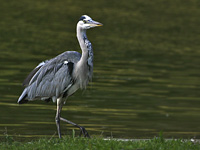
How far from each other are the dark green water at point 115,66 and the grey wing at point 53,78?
1.37 metres

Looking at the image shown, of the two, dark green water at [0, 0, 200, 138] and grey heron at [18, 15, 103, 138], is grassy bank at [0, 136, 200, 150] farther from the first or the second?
dark green water at [0, 0, 200, 138]

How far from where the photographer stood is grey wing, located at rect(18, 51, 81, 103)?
486 inches

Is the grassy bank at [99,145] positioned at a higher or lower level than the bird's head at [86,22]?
lower

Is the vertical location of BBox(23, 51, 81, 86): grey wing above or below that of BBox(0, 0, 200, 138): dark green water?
above

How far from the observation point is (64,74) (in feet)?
40.5

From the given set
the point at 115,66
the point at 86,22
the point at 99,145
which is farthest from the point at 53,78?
the point at 115,66

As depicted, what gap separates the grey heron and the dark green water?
1.44m

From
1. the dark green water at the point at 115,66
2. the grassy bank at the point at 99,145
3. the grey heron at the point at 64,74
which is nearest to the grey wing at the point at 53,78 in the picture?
the grey heron at the point at 64,74

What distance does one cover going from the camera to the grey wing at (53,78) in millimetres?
12336

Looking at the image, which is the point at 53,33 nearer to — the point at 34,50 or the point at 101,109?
the point at 34,50

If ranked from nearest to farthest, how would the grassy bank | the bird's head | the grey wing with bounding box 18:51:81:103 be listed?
1. the grassy bank
2. the bird's head
3. the grey wing with bounding box 18:51:81:103

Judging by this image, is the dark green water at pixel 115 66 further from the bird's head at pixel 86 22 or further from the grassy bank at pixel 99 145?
the grassy bank at pixel 99 145

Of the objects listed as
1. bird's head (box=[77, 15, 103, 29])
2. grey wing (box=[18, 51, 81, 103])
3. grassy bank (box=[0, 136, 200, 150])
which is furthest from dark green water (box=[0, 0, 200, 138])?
grassy bank (box=[0, 136, 200, 150])

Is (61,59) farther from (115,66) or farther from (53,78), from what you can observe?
(115,66)
